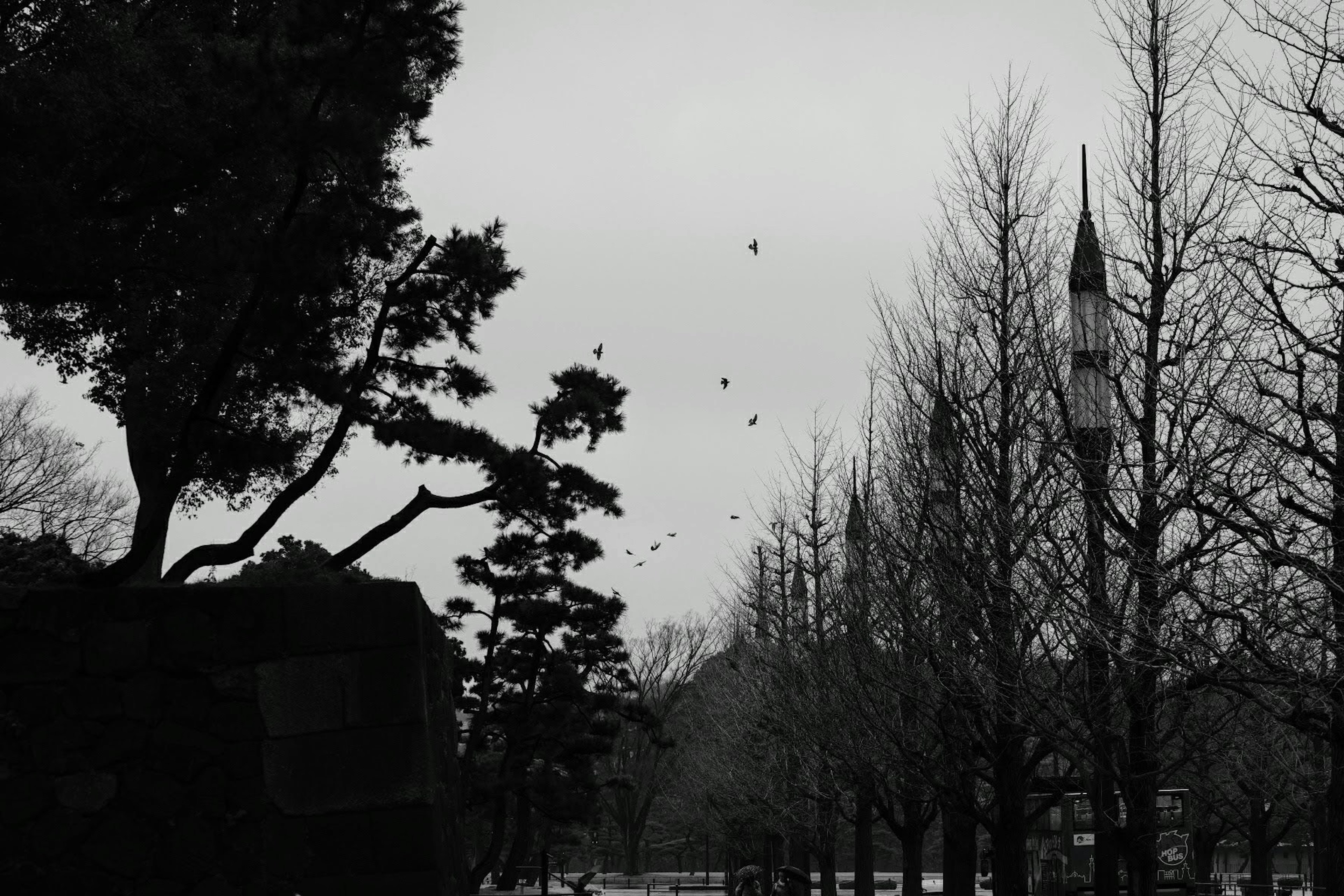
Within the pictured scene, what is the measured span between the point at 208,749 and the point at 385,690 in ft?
3.57

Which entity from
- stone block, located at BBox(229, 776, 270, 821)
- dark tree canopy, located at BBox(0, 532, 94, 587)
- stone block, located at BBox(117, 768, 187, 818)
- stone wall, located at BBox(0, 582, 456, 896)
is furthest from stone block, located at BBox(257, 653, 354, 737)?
dark tree canopy, located at BBox(0, 532, 94, 587)

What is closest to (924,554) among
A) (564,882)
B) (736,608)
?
(736,608)

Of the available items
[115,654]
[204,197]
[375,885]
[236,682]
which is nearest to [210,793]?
[236,682]

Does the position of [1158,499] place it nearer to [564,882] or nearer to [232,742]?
[232,742]

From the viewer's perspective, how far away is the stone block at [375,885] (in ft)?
25.9

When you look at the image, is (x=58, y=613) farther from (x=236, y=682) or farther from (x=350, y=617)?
(x=350, y=617)

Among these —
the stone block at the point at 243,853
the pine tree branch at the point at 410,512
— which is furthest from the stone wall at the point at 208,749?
the pine tree branch at the point at 410,512

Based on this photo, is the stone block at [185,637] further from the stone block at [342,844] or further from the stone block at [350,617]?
the stone block at [342,844]

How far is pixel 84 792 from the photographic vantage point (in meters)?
7.83

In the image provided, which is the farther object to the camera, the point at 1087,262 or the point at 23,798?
the point at 1087,262

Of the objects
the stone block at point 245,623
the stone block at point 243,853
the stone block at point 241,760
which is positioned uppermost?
the stone block at point 245,623

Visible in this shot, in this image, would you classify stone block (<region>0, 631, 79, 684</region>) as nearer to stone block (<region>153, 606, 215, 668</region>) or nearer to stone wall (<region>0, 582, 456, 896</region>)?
stone wall (<region>0, 582, 456, 896</region>)

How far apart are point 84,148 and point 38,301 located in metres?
1.43

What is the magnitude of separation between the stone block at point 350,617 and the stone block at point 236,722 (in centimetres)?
42
